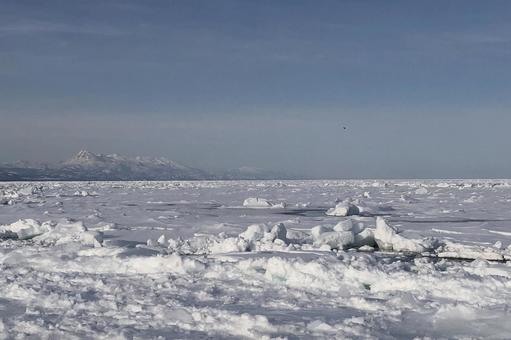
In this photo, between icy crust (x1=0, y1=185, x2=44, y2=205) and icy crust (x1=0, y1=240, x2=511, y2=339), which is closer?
icy crust (x1=0, y1=240, x2=511, y2=339)

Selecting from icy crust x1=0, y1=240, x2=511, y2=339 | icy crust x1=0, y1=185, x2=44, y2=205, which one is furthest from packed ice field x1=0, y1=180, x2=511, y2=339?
icy crust x1=0, y1=185, x2=44, y2=205

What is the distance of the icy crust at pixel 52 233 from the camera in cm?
1284

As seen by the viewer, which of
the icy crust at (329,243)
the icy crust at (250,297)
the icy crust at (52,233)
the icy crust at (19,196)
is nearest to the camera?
the icy crust at (250,297)

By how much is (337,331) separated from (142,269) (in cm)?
445

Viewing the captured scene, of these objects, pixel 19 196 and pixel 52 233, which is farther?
pixel 19 196

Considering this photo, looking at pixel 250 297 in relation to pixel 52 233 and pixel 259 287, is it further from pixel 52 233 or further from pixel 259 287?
pixel 52 233

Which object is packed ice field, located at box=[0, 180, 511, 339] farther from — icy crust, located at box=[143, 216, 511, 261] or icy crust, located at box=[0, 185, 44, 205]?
icy crust, located at box=[0, 185, 44, 205]

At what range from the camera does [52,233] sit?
46.3 ft

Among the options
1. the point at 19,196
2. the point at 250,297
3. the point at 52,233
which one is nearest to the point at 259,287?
the point at 250,297

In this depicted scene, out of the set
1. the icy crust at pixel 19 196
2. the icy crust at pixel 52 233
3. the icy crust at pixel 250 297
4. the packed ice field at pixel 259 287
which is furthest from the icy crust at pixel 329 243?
the icy crust at pixel 19 196

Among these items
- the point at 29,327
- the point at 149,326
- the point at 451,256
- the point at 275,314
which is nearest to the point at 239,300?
the point at 275,314

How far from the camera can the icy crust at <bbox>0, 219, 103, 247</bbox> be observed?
42.1 feet

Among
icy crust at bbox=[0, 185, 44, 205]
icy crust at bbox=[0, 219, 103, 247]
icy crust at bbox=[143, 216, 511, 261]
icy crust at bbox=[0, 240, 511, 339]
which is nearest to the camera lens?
icy crust at bbox=[0, 240, 511, 339]

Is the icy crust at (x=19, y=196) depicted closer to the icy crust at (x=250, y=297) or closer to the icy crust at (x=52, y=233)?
the icy crust at (x=52, y=233)
